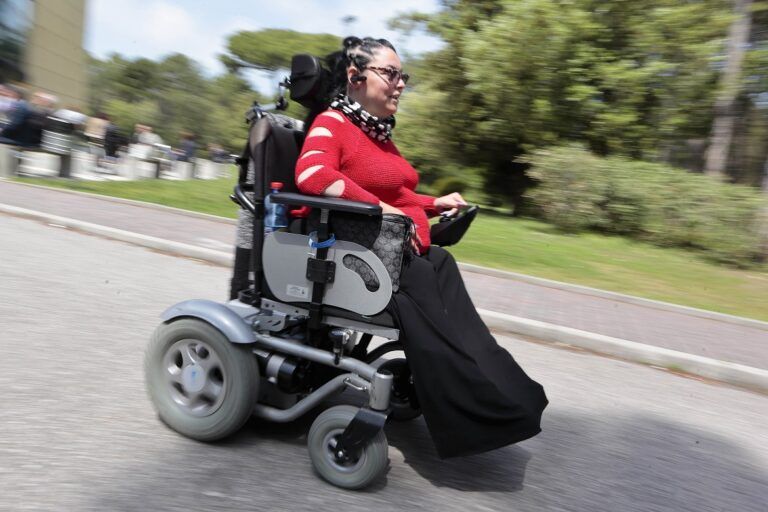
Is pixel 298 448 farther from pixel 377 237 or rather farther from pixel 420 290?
pixel 377 237

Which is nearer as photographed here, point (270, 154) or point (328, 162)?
point (328, 162)

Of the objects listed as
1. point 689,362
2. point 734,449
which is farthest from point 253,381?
point 689,362

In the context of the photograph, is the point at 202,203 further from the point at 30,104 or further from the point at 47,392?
the point at 47,392

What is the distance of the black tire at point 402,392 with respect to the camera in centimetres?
309

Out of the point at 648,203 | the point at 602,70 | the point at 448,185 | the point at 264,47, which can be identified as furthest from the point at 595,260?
the point at 264,47

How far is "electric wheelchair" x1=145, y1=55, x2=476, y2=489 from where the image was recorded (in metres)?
2.55

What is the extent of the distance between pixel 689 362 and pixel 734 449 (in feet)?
5.05

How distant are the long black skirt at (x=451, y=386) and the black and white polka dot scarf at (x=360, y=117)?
66 centimetres

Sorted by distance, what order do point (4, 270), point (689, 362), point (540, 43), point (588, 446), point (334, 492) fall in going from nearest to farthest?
point (334, 492)
point (588, 446)
point (689, 362)
point (4, 270)
point (540, 43)

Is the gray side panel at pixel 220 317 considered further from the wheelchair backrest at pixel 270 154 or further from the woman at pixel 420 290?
the woman at pixel 420 290

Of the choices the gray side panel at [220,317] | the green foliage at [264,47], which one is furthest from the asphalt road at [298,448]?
the green foliage at [264,47]

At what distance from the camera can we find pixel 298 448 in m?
2.85

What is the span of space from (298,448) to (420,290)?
0.92 metres

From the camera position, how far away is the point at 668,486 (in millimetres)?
2979
